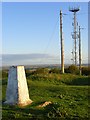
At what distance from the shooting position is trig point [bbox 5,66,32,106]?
12.0 m

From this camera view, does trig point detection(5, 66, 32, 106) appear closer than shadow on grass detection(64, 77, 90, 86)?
Yes

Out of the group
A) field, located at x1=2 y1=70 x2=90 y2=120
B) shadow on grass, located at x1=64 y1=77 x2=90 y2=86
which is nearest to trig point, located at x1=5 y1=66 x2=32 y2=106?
field, located at x1=2 y1=70 x2=90 y2=120

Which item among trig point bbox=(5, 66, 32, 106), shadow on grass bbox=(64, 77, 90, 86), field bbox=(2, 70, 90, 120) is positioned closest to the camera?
field bbox=(2, 70, 90, 120)

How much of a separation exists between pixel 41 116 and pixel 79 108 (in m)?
1.61

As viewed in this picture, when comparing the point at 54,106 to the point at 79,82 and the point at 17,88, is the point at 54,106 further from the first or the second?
the point at 79,82

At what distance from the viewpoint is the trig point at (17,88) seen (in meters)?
12.0

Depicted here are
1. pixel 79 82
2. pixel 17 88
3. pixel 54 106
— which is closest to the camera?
pixel 54 106

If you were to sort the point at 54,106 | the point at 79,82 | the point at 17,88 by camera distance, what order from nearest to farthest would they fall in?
the point at 54,106 → the point at 17,88 → the point at 79,82

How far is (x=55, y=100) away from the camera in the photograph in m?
12.9

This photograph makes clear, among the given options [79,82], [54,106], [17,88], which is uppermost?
[17,88]

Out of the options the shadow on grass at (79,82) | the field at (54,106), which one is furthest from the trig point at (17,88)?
the shadow on grass at (79,82)

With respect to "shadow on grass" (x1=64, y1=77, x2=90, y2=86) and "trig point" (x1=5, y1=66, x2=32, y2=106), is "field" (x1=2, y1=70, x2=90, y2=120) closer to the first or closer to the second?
"trig point" (x1=5, y1=66, x2=32, y2=106)

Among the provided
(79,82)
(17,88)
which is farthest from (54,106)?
(79,82)

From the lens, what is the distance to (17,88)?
12.1 meters
